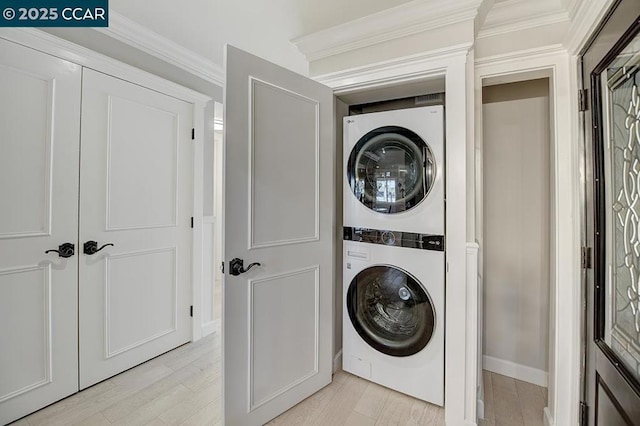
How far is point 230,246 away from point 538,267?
2.10 m

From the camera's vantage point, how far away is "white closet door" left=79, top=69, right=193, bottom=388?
6.17 ft

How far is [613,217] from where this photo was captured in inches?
43.8

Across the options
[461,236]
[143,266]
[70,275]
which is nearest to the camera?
[461,236]

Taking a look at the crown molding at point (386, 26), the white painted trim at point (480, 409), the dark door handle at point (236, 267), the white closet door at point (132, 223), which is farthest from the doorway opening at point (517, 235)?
the white closet door at point (132, 223)

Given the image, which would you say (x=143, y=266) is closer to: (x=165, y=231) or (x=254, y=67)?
(x=165, y=231)

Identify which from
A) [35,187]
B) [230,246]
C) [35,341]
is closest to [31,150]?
[35,187]

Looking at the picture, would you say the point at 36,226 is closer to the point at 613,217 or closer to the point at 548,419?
the point at 613,217

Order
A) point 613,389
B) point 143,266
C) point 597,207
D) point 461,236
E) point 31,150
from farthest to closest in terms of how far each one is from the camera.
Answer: point 143,266, point 31,150, point 461,236, point 597,207, point 613,389

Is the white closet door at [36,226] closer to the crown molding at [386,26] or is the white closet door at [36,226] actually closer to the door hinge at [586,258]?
the crown molding at [386,26]

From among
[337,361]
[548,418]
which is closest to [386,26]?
[337,361]

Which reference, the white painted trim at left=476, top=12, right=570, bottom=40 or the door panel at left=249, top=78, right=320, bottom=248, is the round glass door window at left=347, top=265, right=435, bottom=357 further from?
the white painted trim at left=476, top=12, right=570, bottom=40

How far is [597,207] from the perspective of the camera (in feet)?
4.00

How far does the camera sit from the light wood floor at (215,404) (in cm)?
161

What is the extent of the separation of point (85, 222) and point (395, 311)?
2118 millimetres
